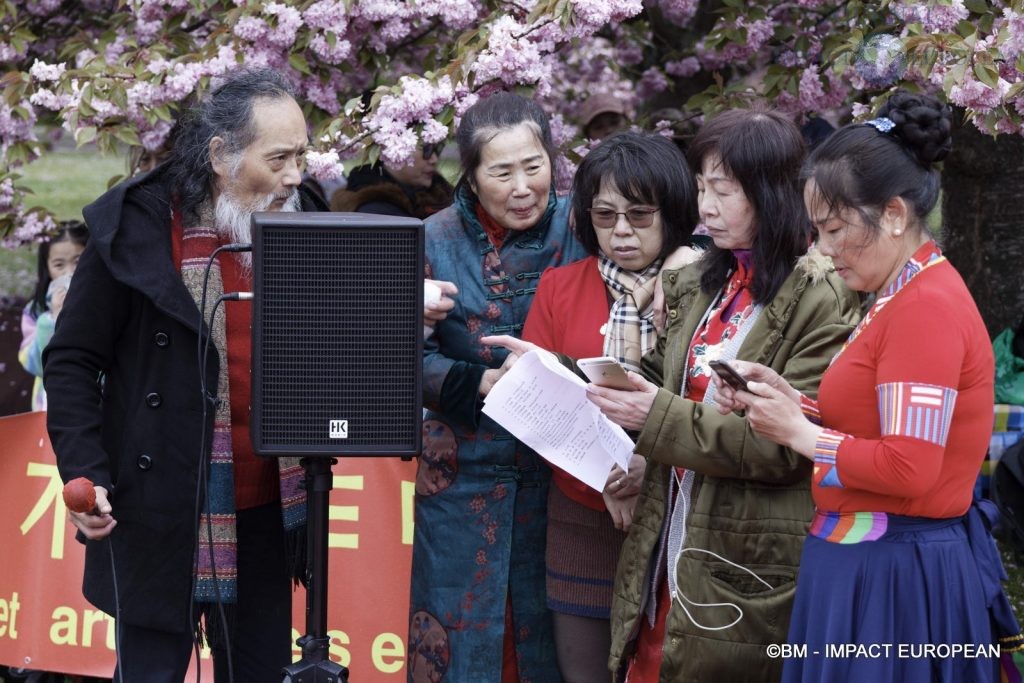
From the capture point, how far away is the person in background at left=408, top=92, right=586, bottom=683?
3.56 m

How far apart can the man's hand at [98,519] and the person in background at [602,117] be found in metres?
3.74

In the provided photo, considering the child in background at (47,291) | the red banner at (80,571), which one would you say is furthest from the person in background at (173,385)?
the child in background at (47,291)

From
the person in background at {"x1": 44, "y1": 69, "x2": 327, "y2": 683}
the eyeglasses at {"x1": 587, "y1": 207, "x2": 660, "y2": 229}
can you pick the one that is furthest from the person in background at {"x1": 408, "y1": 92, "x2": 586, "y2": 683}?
the person in background at {"x1": 44, "y1": 69, "x2": 327, "y2": 683}

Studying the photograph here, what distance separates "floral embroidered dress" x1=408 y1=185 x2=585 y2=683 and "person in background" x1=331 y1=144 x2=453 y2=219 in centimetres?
146

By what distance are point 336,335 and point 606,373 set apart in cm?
64

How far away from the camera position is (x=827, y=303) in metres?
2.94

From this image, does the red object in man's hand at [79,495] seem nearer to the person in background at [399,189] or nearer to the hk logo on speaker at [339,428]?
the hk logo on speaker at [339,428]

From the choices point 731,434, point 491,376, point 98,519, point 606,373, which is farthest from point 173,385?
point 731,434

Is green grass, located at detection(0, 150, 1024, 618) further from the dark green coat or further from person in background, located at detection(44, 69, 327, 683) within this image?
the dark green coat

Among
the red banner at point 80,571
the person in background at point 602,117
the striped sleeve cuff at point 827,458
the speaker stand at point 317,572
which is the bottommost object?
the red banner at point 80,571

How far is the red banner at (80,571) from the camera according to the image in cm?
459

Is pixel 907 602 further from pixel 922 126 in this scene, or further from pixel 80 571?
pixel 80 571

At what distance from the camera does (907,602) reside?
103 inches

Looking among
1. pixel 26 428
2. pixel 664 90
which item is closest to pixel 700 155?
pixel 26 428
